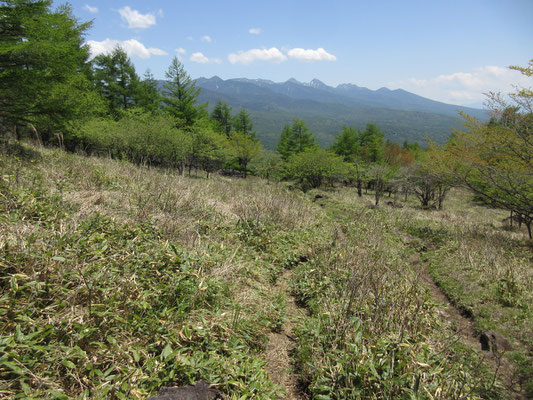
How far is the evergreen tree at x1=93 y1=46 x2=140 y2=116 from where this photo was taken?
87.6 feet

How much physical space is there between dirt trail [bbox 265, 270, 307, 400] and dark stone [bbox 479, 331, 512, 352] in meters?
3.21

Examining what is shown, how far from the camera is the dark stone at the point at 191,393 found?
6.70 feet

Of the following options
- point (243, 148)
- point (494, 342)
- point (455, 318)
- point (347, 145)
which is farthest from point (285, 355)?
point (347, 145)

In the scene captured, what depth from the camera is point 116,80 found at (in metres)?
27.8

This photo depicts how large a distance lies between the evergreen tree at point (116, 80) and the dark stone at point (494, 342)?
31055 mm

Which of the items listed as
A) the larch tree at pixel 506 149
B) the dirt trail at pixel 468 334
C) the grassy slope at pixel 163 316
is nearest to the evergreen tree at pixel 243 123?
the larch tree at pixel 506 149

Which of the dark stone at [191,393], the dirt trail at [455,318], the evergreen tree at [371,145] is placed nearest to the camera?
the dark stone at [191,393]

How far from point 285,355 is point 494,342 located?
Result: 148 inches

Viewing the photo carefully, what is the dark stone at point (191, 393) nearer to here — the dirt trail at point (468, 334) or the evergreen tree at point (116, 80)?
the dirt trail at point (468, 334)

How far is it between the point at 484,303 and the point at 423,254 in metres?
3.39

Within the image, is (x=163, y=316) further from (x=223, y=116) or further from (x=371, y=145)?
(x=223, y=116)

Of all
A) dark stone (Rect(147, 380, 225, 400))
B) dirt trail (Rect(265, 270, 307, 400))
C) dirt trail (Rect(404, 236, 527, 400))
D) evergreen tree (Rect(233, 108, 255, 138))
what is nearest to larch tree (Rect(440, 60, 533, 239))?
dirt trail (Rect(404, 236, 527, 400))

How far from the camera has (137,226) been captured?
13.3 feet

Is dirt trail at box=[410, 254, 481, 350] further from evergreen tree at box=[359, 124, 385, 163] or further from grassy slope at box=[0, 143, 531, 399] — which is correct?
evergreen tree at box=[359, 124, 385, 163]
